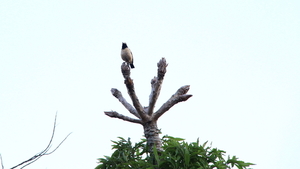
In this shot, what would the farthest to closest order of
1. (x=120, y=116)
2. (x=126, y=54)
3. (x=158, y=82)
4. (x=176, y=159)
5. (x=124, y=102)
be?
(x=126, y=54), (x=124, y=102), (x=120, y=116), (x=158, y=82), (x=176, y=159)

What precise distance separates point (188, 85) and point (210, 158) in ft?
6.50

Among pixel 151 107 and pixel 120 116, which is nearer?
pixel 151 107

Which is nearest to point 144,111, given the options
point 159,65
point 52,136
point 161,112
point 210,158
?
point 161,112

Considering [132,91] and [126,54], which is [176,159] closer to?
[132,91]

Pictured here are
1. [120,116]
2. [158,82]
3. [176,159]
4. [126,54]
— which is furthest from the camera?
[126,54]

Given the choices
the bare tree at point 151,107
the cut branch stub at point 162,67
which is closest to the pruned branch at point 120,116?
the bare tree at point 151,107

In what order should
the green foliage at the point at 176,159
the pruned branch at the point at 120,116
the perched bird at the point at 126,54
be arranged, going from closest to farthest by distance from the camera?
the green foliage at the point at 176,159 → the pruned branch at the point at 120,116 → the perched bird at the point at 126,54

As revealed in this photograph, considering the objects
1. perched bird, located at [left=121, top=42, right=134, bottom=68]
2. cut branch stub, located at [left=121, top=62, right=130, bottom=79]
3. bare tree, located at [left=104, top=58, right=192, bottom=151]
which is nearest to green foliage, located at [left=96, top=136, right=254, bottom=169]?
bare tree, located at [left=104, top=58, right=192, bottom=151]

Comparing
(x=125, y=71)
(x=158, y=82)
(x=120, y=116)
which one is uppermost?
Result: (x=125, y=71)

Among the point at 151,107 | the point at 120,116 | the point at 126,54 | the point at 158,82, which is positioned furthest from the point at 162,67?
the point at 126,54

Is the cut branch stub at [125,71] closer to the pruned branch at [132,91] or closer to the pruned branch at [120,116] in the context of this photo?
the pruned branch at [132,91]

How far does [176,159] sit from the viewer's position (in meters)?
6.97

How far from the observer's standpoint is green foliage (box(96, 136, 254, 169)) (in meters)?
6.99

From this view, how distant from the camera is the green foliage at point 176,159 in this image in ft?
22.9
